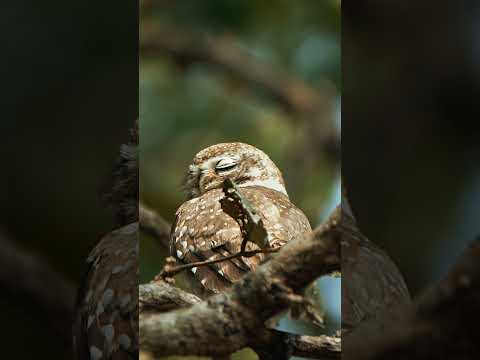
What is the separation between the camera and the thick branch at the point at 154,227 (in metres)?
2.03

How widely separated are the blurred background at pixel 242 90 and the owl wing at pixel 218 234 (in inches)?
10.7

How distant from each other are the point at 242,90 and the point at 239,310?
1.16 meters

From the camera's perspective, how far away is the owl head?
A: 6.86 ft

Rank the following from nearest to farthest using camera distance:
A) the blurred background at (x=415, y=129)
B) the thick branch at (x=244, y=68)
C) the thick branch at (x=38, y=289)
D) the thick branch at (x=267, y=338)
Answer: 1. the thick branch at (x=38, y=289)
2. the blurred background at (x=415, y=129)
3. the thick branch at (x=267, y=338)
4. the thick branch at (x=244, y=68)

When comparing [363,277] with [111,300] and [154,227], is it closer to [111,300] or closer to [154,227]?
[111,300]

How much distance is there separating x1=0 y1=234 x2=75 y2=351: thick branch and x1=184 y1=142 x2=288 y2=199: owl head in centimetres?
96

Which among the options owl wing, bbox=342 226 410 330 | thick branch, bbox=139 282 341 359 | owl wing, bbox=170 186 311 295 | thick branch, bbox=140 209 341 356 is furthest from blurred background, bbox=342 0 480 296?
owl wing, bbox=170 186 311 295

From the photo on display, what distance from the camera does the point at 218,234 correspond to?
6.12 feet

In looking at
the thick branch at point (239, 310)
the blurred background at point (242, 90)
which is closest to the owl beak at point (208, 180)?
the blurred background at point (242, 90)

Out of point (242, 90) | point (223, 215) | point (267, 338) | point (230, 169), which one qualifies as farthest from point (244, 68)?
point (267, 338)

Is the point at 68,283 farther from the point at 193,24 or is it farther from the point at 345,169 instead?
the point at 193,24

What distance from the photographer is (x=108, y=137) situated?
1257 millimetres

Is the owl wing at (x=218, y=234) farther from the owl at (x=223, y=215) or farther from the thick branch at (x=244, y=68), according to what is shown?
the thick branch at (x=244, y=68)

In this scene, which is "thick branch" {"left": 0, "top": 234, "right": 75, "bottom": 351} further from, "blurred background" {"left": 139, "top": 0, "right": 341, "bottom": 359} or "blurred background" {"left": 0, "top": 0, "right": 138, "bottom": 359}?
"blurred background" {"left": 139, "top": 0, "right": 341, "bottom": 359}
